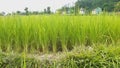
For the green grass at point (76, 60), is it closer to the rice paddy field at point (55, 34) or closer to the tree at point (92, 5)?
the rice paddy field at point (55, 34)

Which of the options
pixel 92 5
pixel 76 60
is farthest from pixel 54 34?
pixel 92 5

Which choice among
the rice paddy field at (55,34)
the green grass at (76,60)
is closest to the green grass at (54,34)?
the rice paddy field at (55,34)

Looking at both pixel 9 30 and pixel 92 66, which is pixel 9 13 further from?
pixel 92 66

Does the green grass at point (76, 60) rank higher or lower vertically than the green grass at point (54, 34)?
lower

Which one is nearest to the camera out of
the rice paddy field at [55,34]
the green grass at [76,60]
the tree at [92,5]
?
the green grass at [76,60]

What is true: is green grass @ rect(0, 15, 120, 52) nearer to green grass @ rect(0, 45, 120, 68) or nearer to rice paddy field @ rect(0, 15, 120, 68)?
rice paddy field @ rect(0, 15, 120, 68)

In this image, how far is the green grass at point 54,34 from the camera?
3.73m

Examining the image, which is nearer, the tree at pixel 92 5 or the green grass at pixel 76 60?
the green grass at pixel 76 60

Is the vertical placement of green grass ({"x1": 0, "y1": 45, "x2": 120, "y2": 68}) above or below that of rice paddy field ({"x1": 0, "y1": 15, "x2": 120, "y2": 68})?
below

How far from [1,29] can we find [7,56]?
0.60 meters

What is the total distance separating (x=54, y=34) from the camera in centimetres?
372

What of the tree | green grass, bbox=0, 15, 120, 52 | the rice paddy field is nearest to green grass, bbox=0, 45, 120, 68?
the rice paddy field

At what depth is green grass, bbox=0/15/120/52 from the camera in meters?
3.73

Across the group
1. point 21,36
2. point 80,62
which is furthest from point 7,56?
point 80,62
